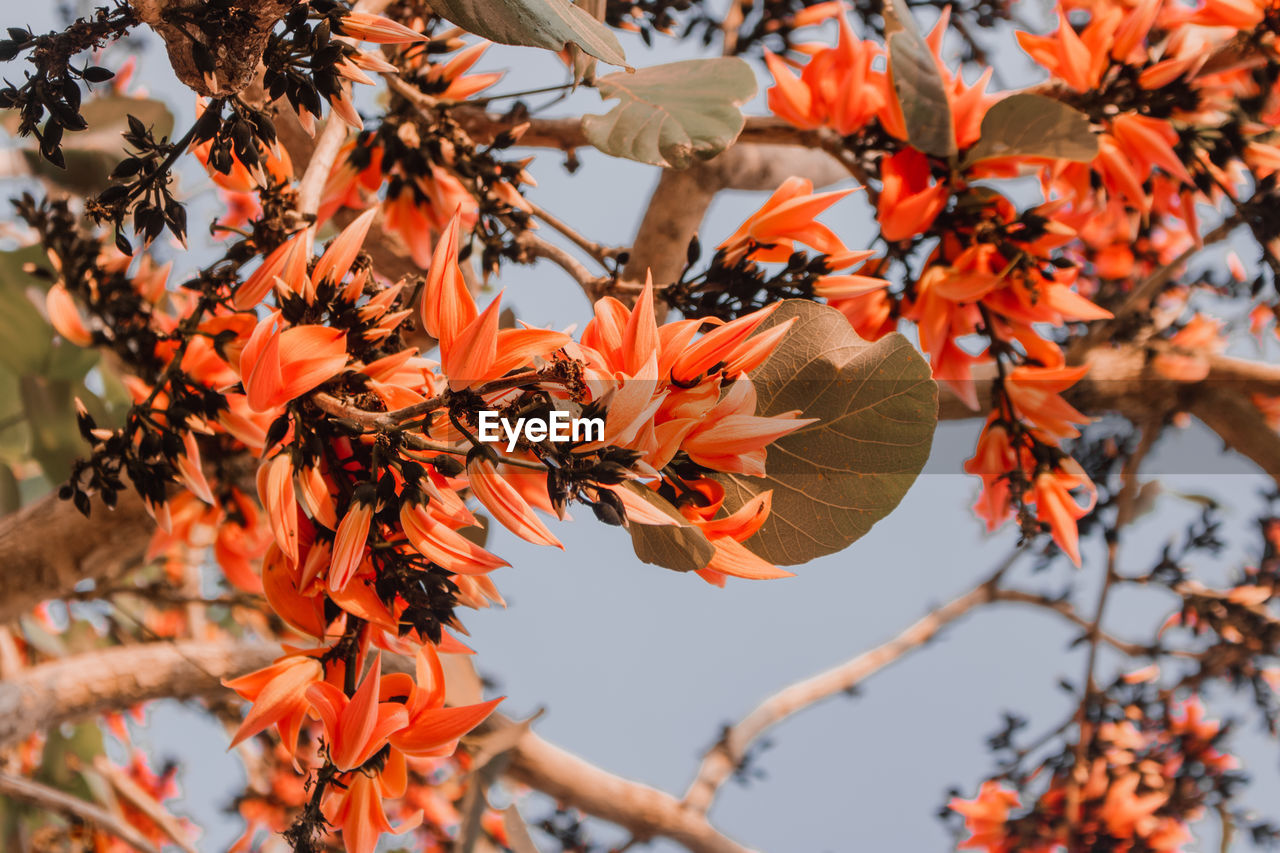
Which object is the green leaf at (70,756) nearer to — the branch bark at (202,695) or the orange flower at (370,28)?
the branch bark at (202,695)

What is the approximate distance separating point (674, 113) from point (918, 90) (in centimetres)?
16

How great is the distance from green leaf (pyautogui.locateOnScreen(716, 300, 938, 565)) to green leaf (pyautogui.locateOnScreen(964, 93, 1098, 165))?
0.23 m

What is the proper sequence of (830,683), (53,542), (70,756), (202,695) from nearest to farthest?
(53,542)
(202,695)
(70,756)
(830,683)

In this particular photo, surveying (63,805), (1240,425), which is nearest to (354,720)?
(63,805)

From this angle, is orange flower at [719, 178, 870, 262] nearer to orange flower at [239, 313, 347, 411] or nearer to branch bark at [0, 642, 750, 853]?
orange flower at [239, 313, 347, 411]

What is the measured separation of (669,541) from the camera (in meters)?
0.31

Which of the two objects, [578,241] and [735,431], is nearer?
[735,431]

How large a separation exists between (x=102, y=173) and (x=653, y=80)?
0.59 m

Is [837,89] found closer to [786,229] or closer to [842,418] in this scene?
[786,229]

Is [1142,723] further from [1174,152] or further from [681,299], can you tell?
[681,299]

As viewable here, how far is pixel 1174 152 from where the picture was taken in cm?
63

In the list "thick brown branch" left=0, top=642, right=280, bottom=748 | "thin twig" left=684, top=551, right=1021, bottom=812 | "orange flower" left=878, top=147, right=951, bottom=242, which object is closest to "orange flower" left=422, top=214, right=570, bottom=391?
"orange flower" left=878, top=147, right=951, bottom=242

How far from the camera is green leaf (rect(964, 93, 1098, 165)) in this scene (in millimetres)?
481

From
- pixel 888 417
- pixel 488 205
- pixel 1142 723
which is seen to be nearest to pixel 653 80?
pixel 488 205
